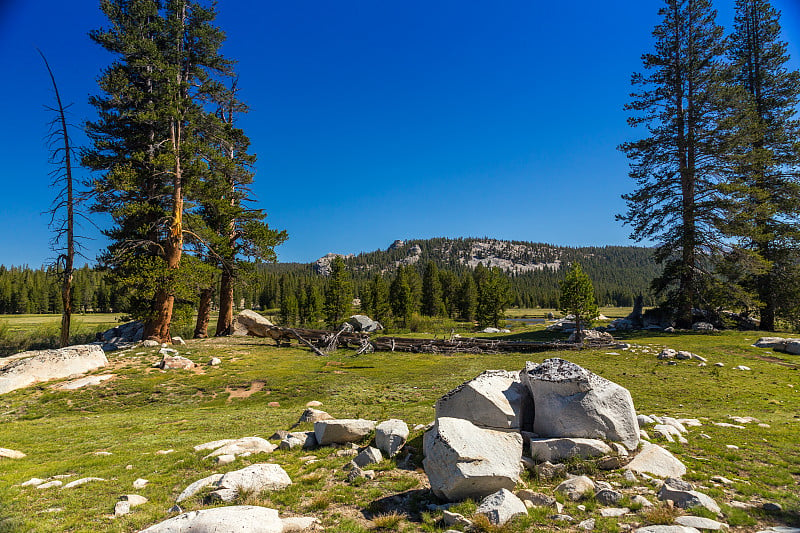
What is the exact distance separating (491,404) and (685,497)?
319cm

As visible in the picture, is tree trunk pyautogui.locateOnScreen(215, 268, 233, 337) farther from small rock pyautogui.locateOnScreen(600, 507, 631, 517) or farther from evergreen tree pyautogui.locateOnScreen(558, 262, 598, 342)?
small rock pyautogui.locateOnScreen(600, 507, 631, 517)

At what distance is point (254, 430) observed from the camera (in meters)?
10.5

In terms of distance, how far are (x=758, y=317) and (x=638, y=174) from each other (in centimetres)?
1647

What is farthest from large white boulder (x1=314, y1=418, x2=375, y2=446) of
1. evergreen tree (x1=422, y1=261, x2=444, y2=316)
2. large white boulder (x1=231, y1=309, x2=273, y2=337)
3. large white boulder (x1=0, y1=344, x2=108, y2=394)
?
evergreen tree (x1=422, y1=261, x2=444, y2=316)

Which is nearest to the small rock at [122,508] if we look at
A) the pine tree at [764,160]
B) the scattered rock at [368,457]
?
the scattered rock at [368,457]

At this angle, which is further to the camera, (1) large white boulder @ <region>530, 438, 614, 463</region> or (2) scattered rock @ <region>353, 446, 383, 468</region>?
(2) scattered rock @ <region>353, 446, 383, 468</region>

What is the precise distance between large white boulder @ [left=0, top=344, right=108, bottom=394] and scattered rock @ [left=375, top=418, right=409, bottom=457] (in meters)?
17.2

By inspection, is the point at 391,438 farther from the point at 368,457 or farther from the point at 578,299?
the point at 578,299

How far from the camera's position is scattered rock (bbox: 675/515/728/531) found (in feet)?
14.5

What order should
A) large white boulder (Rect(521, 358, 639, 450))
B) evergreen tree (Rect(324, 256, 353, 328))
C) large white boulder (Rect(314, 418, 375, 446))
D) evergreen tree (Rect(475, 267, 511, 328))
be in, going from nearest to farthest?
large white boulder (Rect(521, 358, 639, 450)) < large white boulder (Rect(314, 418, 375, 446)) < evergreen tree (Rect(324, 256, 353, 328)) < evergreen tree (Rect(475, 267, 511, 328))

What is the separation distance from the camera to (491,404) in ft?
23.8

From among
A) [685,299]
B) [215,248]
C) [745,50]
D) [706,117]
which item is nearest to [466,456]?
[215,248]

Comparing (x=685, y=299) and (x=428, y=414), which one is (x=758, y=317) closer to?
(x=685, y=299)

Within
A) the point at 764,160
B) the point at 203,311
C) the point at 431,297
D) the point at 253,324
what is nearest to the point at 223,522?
the point at 203,311
